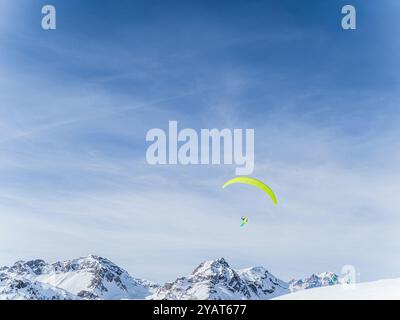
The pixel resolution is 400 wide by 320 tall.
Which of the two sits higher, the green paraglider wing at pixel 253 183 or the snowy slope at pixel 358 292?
the green paraglider wing at pixel 253 183

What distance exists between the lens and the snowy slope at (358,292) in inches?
364

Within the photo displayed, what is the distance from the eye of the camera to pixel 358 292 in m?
9.55

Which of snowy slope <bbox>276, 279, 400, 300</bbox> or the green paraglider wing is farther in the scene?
the green paraglider wing

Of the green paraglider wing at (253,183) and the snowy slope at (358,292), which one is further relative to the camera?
the green paraglider wing at (253,183)

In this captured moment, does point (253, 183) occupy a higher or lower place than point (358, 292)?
higher

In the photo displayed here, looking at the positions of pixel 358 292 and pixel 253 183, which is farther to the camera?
pixel 253 183

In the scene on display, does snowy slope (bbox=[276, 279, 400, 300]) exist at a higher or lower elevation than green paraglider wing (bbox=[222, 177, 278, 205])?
lower

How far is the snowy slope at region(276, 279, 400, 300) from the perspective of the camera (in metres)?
9.23
